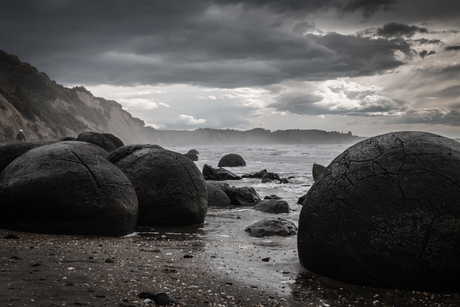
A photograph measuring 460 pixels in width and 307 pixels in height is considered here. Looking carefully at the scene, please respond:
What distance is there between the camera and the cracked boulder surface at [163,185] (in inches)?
257

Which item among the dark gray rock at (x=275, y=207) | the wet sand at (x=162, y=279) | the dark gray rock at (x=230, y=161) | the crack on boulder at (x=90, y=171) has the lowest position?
the dark gray rock at (x=275, y=207)

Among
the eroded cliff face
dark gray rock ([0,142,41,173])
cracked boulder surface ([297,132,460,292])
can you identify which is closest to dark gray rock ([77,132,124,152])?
dark gray rock ([0,142,41,173])

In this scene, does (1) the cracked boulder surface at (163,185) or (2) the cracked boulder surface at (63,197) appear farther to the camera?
(1) the cracked boulder surface at (163,185)

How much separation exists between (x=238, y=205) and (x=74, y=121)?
5064 cm

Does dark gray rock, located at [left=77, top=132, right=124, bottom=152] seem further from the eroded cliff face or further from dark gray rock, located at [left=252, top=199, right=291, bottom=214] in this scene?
the eroded cliff face

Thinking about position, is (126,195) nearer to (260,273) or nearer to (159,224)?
(159,224)

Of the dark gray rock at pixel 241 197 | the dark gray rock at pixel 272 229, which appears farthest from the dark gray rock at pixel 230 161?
the dark gray rock at pixel 272 229

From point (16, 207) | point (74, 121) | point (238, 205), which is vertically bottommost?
point (238, 205)

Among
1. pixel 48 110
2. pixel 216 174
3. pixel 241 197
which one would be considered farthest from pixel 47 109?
pixel 241 197

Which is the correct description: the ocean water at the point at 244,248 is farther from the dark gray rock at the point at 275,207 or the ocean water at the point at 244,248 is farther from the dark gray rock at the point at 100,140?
the dark gray rock at the point at 100,140

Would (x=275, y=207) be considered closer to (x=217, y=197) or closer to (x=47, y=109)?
(x=217, y=197)

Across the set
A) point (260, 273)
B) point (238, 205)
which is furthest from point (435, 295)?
point (238, 205)

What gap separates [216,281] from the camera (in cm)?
356

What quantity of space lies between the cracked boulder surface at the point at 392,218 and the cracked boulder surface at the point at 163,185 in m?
3.11
